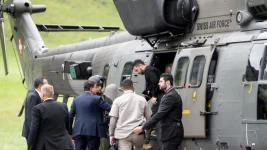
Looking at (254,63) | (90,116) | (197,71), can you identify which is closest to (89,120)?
(90,116)

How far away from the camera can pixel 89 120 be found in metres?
11.4

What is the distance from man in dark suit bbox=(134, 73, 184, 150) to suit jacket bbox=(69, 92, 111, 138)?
131 centimetres

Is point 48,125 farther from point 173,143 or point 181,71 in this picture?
point 181,71

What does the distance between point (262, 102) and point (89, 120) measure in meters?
3.30

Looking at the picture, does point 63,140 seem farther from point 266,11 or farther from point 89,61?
point 89,61

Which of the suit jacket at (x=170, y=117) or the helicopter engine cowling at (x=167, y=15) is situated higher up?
the helicopter engine cowling at (x=167, y=15)

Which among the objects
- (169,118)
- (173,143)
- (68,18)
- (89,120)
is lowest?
(173,143)

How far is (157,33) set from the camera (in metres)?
11.7

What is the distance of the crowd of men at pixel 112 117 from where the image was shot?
992 cm

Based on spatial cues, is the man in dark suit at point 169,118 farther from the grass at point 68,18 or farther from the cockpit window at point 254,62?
the grass at point 68,18

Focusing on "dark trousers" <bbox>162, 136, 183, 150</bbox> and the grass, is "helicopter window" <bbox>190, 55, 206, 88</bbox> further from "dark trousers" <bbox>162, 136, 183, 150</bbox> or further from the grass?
the grass

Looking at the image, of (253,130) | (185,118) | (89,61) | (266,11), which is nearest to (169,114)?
(185,118)

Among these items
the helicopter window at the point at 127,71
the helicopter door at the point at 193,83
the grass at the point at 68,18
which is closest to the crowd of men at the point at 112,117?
the helicopter door at the point at 193,83

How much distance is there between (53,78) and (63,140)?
740 centimetres
